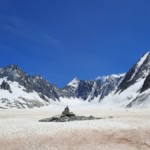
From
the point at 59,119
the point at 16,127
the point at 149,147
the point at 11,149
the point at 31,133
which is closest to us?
the point at 11,149

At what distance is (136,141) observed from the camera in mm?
32594

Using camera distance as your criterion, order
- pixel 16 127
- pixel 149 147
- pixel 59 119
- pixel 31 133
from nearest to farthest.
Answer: pixel 149 147
pixel 31 133
pixel 16 127
pixel 59 119

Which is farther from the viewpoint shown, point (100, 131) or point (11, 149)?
point (100, 131)

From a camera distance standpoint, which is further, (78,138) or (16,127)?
(16,127)

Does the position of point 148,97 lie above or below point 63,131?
above

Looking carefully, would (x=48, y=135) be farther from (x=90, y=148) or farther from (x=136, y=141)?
(x=136, y=141)

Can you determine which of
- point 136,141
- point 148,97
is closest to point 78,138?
point 136,141

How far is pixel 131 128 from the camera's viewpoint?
1475 inches

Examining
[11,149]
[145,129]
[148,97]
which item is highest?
[148,97]

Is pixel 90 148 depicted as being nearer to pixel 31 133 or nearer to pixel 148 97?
pixel 31 133

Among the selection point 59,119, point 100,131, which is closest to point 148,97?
point 59,119

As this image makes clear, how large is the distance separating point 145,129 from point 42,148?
40.3ft

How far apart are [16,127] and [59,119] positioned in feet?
35.0

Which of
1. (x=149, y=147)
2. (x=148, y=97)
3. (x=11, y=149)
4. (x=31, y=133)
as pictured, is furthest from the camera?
(x=148, y=97)
